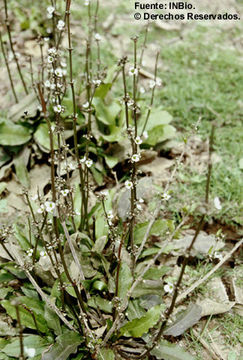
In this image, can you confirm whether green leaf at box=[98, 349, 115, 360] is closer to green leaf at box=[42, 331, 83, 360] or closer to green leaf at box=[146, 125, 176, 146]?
green leaf at box=[42, 331, 83, 360]

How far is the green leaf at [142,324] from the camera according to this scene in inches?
110

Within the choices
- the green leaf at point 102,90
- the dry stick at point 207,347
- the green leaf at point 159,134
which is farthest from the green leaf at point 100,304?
the green leaf at point 102,90

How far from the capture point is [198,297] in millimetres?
3359

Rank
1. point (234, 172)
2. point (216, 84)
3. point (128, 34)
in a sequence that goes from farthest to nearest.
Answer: point (128, 34), point (216, 84), point (234, 172)

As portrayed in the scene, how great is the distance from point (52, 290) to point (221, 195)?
84.9 inches

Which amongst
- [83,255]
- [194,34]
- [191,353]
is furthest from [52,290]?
[194,34]

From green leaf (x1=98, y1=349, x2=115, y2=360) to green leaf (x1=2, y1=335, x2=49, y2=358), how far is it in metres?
0.42

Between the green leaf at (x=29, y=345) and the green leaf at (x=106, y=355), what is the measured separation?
42 centimetres

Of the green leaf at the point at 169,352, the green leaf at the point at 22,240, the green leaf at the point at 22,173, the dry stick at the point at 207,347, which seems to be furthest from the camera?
the green leaf at the point at 22,173

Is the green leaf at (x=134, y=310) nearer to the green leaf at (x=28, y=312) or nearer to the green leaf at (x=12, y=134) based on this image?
the green leaf at (x=28, y=312)

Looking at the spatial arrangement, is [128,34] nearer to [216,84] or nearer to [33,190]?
[216,84]

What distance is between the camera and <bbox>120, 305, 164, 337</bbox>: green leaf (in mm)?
2803

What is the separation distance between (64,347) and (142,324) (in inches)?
23.0

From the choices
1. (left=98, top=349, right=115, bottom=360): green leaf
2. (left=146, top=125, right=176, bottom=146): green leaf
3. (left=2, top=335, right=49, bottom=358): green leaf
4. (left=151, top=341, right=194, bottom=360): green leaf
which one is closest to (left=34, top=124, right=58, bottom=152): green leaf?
(left=146, top=125, right=176, bottom=146): green leaf
